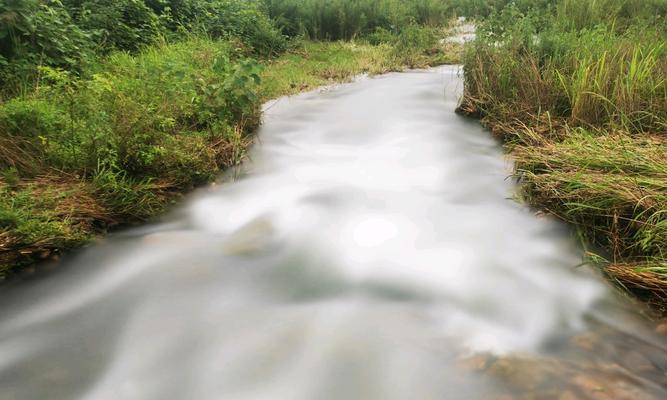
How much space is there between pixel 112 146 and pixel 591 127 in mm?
4439

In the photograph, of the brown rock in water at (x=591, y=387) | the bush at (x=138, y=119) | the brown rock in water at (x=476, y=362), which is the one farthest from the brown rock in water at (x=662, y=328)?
the bush at (x=138, y=119)

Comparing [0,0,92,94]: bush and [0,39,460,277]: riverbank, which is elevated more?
[0,0,92,94]: bush

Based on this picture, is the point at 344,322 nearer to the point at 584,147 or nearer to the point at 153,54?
the point at 584,147

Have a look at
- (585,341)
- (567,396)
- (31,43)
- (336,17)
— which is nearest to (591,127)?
(585,341)

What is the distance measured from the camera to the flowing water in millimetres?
2666

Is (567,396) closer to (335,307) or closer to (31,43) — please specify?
(335,307)

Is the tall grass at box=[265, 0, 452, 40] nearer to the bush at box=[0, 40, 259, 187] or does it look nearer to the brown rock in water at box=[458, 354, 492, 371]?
the bush at box=[0, 40, 259, 187]

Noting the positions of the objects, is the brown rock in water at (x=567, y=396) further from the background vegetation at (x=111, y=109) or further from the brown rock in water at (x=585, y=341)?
the background vegetation at (x=111, y=109)

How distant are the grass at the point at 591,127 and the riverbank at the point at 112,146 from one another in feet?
9.59

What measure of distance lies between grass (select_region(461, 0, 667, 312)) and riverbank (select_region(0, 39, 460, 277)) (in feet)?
9.59

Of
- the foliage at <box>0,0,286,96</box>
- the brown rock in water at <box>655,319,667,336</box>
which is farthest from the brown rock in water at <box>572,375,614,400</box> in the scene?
the foliage at <box>0,0,286,96</box>

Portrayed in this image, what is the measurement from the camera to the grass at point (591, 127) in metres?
3.41

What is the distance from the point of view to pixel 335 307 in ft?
10.6

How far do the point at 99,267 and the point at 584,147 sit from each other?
398cm
